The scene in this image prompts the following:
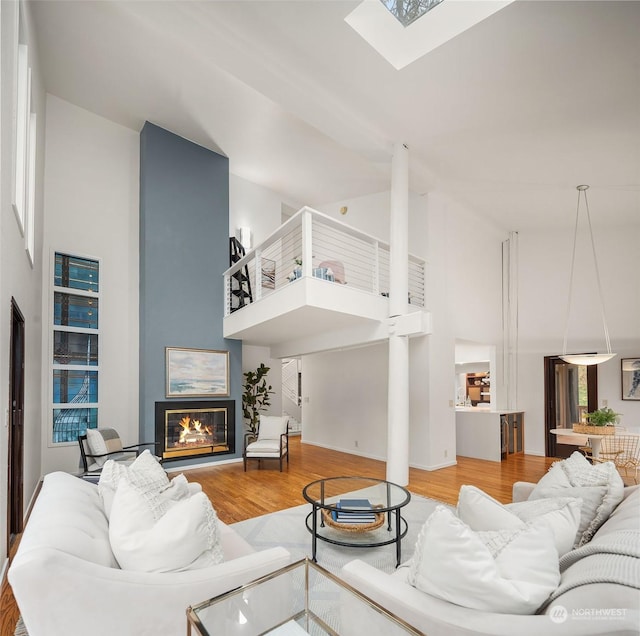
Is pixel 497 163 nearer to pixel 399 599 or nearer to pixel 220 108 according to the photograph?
pixel 220 108

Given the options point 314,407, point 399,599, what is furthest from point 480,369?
point 399,599

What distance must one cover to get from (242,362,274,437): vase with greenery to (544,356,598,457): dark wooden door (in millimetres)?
5389

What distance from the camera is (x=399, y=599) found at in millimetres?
1470

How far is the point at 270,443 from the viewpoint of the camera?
610cm

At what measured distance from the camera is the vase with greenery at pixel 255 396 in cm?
786

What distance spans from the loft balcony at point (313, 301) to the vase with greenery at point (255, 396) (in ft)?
1.93

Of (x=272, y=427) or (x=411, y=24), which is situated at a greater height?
(x=411, y=24)

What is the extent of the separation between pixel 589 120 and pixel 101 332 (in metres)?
6.91

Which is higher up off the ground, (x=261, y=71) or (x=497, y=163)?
(x=261, y=71)

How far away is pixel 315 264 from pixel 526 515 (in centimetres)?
610

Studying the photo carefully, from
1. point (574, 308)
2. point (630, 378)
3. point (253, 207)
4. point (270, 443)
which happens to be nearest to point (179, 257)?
point (253, 207)

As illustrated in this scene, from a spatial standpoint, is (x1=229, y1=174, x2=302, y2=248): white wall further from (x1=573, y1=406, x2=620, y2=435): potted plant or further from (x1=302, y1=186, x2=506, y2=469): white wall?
(x1=573, y1=406, x2=620, y2=435): potted plant

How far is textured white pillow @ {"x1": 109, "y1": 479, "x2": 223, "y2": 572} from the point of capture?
1.59 meters

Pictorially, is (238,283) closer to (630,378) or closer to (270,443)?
(270,443)
